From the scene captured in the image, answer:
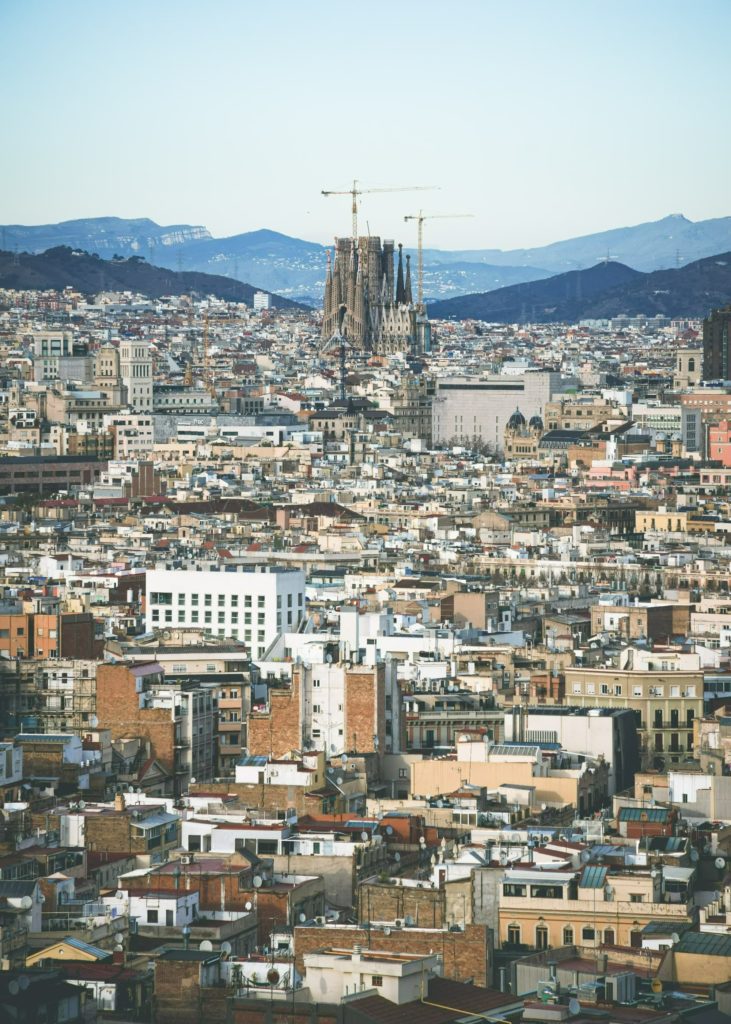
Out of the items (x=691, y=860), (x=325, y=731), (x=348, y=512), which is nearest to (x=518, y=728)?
(x=325, y=731)

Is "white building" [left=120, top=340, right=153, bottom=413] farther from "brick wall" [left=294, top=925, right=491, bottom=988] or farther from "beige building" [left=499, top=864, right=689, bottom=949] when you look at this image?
"brick wall" [left=294, top=925, right=491, bottom=988]

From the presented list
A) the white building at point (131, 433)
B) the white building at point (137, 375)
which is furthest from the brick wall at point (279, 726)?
the white building at point (137, 375)

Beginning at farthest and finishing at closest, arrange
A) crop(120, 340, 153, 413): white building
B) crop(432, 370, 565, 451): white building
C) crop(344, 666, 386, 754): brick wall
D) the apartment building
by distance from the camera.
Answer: crop(432, 370, 565, 451): white building < crop(120, 340, 153, 413): white building < the apartment building < crop(344, 666, 386, 754): brick wall

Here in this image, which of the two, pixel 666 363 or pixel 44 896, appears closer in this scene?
pixel 44 896

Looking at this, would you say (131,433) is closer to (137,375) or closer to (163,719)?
(137,375)

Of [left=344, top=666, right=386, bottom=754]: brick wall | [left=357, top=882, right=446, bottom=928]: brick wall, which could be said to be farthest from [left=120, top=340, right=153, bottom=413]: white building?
[left=357, top=882, right=446, bottom=928]: brick wall

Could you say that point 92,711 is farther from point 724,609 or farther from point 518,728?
point 724,609
